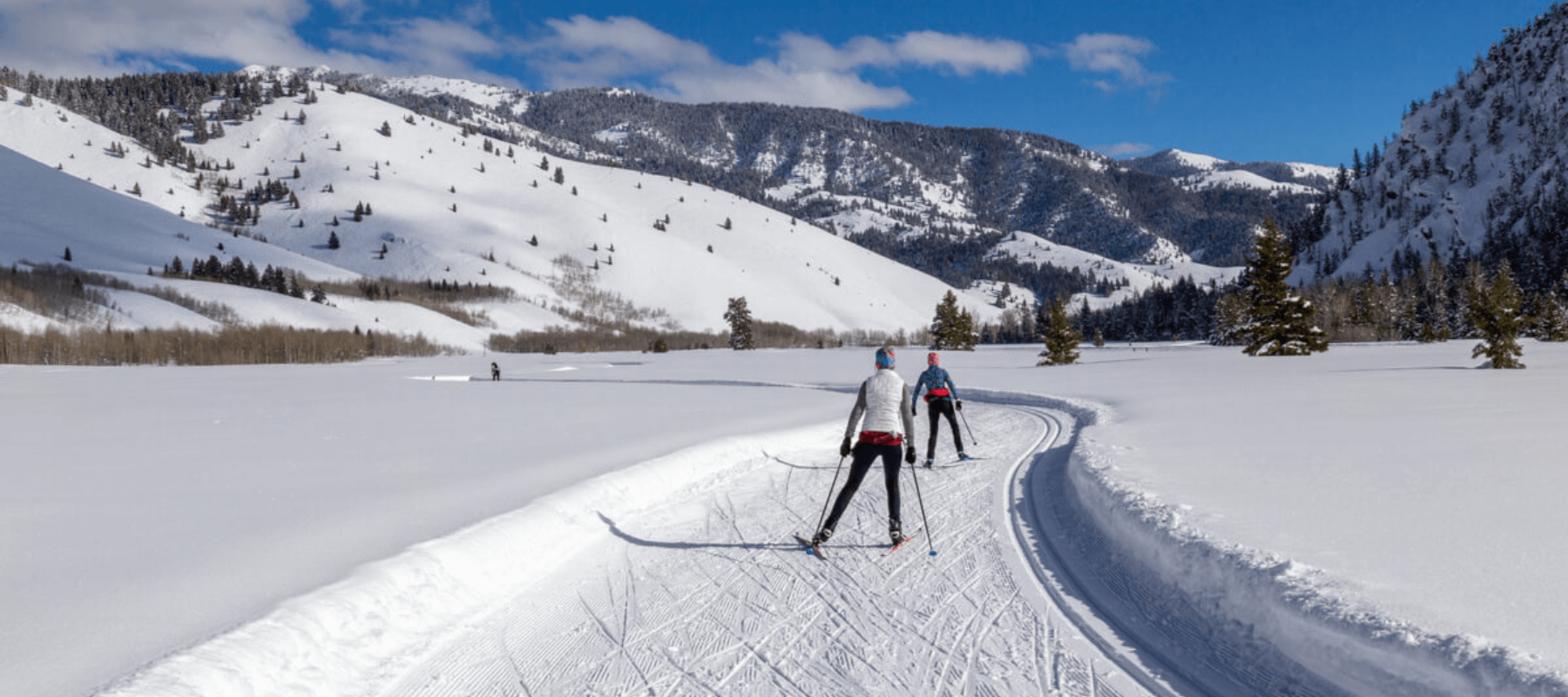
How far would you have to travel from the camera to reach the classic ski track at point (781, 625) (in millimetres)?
4590

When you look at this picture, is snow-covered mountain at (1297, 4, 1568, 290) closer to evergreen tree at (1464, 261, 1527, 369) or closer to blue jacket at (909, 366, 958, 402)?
evergreen tree at (1464, 261, 1527, 369)

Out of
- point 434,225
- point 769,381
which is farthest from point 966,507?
point 434,225

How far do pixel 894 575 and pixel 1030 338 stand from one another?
414 ft

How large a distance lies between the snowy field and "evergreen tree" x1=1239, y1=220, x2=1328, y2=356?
2872 cm

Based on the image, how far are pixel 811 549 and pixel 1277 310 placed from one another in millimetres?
44433

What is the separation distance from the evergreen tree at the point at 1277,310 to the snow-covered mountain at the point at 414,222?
78.0 metres

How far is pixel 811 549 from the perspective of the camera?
7.70 m

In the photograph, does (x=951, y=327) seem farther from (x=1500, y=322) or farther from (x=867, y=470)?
(x=867, y=470)

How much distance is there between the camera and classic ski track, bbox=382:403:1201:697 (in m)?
4.59

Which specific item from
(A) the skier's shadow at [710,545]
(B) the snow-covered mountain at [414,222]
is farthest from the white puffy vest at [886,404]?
(B) the snow-covered mountain at [414,222]

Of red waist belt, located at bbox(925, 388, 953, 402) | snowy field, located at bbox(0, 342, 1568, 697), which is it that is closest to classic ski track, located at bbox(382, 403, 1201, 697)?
snowy field, located at bbox(0, 342, 1568, 697)

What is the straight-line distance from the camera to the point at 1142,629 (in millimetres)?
5359

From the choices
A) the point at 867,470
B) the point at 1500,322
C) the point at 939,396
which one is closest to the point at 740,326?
the point at 1500,322

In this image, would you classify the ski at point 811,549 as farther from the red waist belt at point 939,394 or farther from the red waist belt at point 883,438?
the red waist belt at point 939,394
